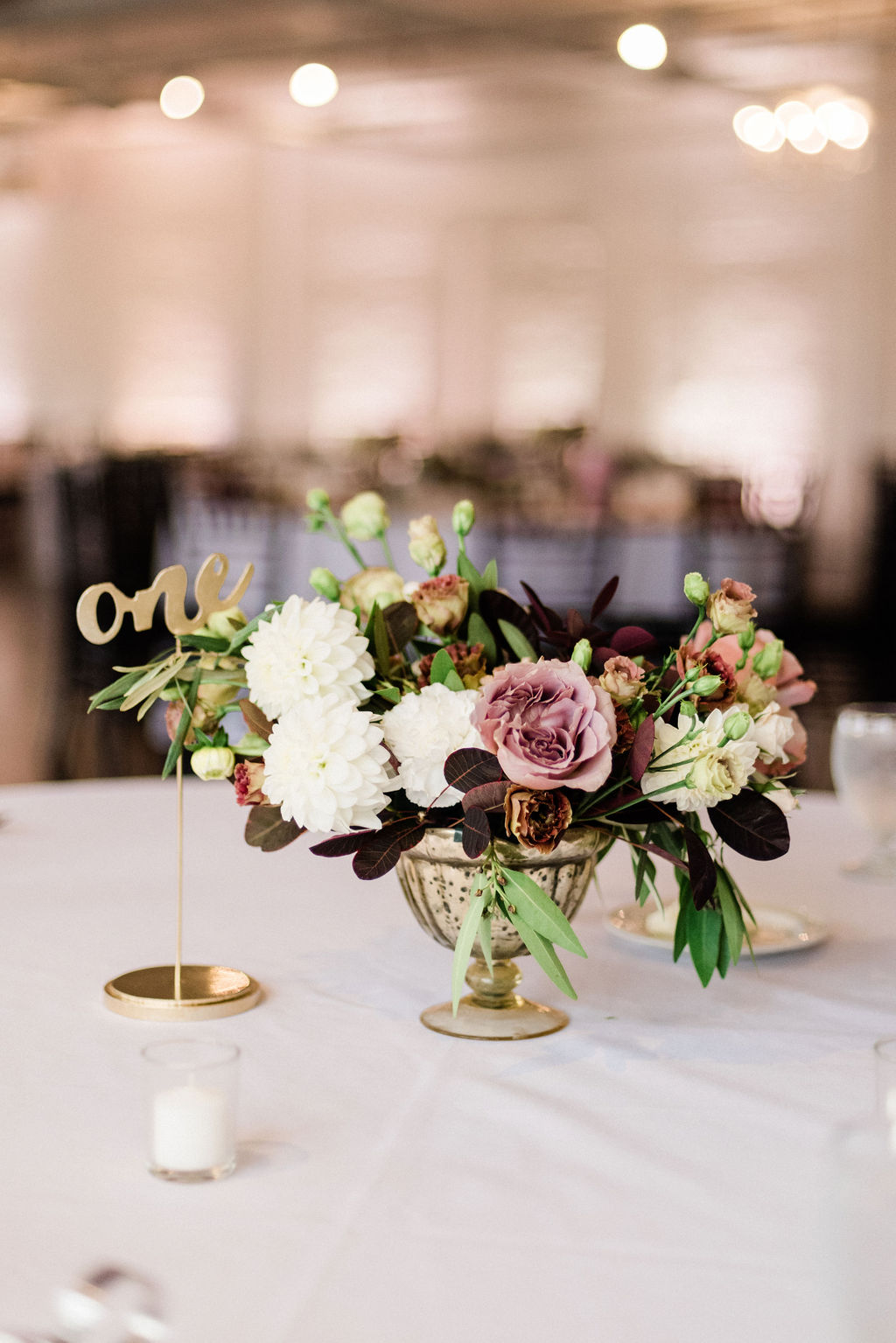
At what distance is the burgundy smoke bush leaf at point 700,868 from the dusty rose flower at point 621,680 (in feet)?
0.28

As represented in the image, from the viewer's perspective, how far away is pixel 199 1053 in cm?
62

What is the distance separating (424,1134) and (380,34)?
281 inches

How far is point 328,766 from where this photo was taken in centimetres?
76

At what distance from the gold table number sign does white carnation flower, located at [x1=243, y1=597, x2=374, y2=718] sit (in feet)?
0.32

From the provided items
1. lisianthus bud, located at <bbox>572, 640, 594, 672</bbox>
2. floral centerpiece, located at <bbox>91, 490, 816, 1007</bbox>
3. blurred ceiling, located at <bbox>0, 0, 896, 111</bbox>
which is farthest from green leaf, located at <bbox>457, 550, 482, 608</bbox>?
blurred ceiling, located at <bbox>0, 0, 896, 111</bbox>

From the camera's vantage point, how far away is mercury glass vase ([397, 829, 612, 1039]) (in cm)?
83

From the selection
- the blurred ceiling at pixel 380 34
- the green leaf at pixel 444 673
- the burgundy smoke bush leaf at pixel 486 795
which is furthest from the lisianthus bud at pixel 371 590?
the blurred ceiling at pixel 380 34

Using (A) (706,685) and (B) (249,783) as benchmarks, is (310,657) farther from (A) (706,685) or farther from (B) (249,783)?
(A) (706,685)

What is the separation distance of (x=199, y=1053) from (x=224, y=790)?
1022 millimetres

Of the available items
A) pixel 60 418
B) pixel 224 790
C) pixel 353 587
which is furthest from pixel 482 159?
pixel 353 587

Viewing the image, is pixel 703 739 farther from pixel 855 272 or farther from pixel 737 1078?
pixel 855 272

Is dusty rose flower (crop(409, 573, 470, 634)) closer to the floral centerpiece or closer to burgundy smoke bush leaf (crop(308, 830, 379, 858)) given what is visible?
the floral centerpiece

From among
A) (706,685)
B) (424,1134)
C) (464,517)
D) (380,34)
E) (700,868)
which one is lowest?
(424,1134)

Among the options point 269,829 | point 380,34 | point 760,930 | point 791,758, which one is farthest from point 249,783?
point 380,34
